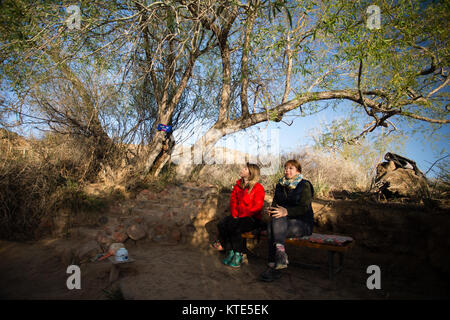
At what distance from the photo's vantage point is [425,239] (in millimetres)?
Result: 3789

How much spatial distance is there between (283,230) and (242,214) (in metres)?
0.78

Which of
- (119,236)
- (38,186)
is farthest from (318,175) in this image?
(38,186)

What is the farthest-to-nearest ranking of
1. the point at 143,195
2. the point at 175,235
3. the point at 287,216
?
the point at 143,195
the point at 175,235
the point at 287,216

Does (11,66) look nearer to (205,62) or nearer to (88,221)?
(88,221)

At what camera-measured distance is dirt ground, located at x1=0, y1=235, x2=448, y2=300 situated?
2822 millimetres

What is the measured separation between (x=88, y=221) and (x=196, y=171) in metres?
3.04

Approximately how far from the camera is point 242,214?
4004mm

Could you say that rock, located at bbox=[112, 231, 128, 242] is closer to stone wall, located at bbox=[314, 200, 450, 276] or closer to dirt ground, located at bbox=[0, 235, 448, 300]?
dirt ground, located at bbox=[0, 235, 448, 300]

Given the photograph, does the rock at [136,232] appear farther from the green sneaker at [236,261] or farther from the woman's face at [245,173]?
the woman's face at [245,173]

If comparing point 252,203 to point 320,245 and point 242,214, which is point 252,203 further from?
point 320,245

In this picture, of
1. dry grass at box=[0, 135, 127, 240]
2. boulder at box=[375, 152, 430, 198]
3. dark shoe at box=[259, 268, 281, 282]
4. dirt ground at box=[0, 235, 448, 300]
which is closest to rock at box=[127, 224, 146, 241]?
dirt ground at box=[0, 235, 448, 300]

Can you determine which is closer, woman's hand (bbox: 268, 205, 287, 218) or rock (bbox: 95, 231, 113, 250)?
woman's hand (bbox: 268, 205, 287, 218)

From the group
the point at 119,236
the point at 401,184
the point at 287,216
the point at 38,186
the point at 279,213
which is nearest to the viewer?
the point at 279,213
